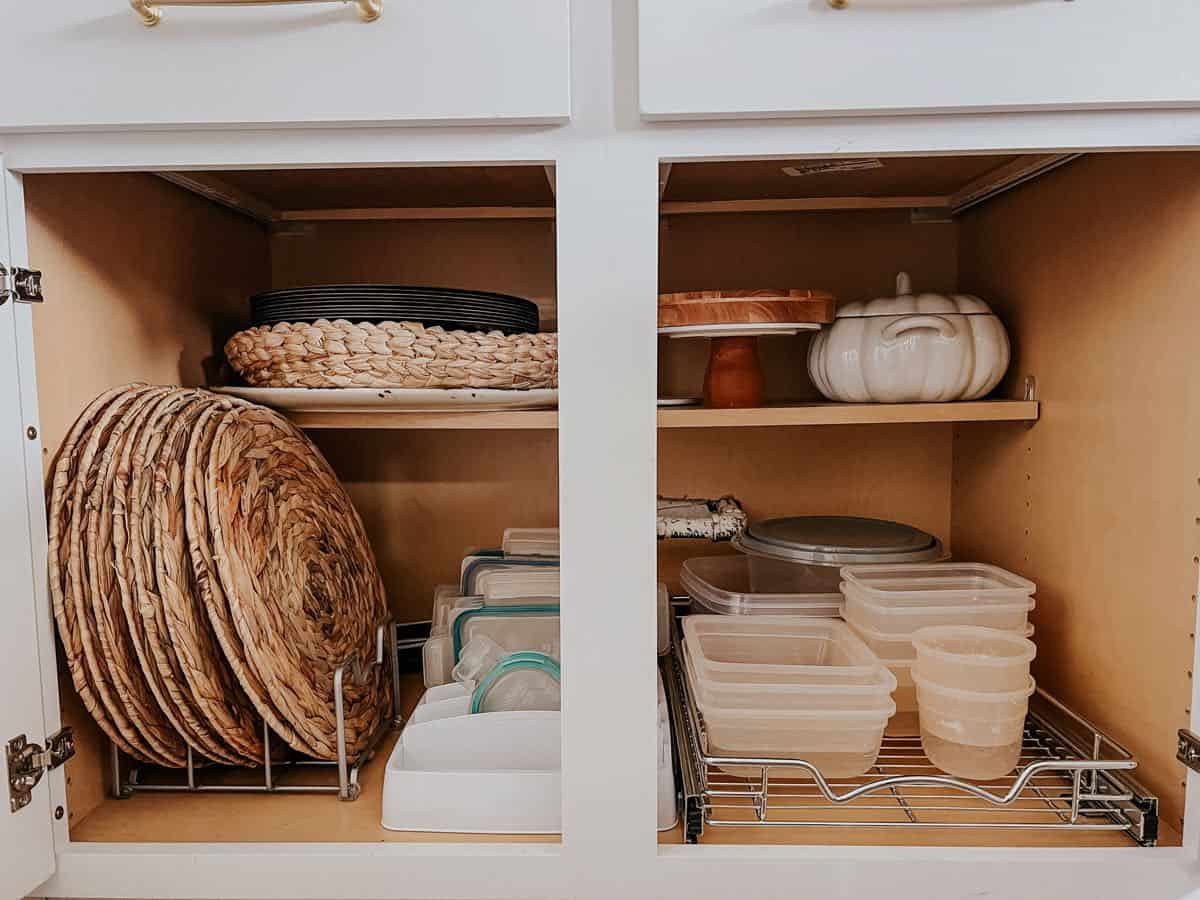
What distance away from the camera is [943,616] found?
0.87m

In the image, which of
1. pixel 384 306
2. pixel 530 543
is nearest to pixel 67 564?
pixel 384 306

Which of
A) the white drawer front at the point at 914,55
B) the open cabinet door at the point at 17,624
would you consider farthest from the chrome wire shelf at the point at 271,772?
the white drawer front at the point at 914,55

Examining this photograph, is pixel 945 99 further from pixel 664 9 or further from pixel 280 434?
pixel 280 434

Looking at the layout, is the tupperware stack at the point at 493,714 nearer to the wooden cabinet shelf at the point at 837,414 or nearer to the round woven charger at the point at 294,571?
the round woven charger at the point at 294,571

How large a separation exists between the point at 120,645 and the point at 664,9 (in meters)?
0.70

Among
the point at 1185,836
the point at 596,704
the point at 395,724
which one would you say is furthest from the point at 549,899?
the point at 1185,836

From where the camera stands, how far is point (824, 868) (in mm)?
664

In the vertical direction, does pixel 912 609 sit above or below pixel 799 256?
below

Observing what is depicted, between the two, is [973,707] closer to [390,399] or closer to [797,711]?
[797,711]

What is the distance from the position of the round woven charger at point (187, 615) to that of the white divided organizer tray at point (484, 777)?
156 mm

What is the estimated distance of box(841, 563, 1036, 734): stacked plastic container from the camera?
87 cm

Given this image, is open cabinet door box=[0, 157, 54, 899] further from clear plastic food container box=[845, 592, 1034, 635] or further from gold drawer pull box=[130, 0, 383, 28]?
clear plastic food container box=[845, 592, 1034, 635]

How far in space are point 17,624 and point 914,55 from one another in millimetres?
828

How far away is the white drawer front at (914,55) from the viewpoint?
0.58m
